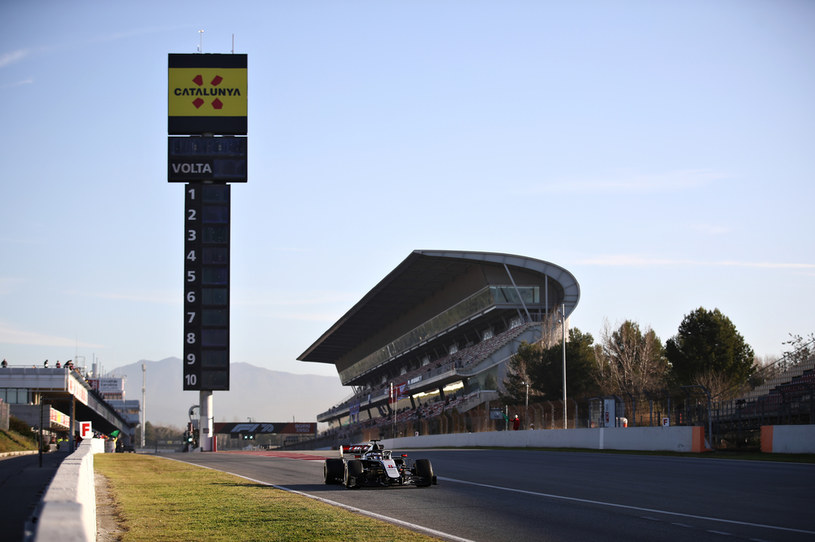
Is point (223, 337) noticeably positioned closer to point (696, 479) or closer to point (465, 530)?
point (696, 479)

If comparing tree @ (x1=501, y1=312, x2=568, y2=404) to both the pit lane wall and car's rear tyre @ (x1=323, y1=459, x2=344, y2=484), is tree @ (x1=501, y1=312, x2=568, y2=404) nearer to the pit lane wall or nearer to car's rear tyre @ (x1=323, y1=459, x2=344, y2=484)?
the pit lane wall

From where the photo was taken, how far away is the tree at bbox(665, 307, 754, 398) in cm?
6059

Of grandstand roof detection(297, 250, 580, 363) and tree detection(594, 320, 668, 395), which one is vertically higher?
grandstand roof detection(297, 250, 580, 363)

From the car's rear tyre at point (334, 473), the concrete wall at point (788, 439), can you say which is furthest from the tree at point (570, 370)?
the car's rear tyre at point (334, 473)

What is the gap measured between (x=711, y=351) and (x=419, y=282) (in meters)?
35.8

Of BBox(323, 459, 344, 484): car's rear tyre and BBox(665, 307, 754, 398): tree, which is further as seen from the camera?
BBox(665, 307, 754, 398): tree

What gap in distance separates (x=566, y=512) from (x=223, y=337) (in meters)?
49.5

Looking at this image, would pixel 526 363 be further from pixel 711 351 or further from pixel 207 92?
pixel 207 92

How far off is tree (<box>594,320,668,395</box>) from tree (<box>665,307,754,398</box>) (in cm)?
563

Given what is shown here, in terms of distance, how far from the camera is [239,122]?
6259cm

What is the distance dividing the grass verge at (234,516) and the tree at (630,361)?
50.7 meters

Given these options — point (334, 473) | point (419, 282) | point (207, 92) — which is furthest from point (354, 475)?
point (419, 282)

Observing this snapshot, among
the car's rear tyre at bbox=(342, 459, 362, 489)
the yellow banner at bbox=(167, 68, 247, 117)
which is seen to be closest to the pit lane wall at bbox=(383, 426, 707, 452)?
the car's rear tyre at bbox=(342, 459, 362, 489)

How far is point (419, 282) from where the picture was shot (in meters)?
91.0
